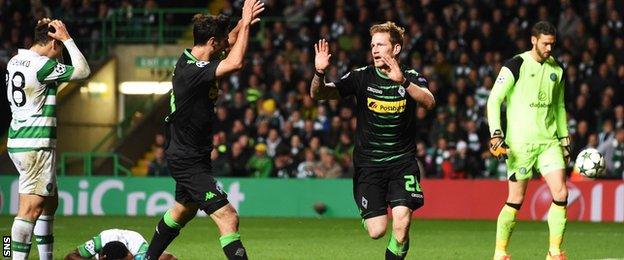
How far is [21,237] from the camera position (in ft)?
35.4

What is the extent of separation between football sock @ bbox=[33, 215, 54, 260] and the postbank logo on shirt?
3104 mm

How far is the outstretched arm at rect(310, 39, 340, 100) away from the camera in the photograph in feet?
34.1

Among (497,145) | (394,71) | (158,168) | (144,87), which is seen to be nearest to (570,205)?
(158,168)

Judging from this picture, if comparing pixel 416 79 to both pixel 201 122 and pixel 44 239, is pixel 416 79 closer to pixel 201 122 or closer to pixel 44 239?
pixel 201 122

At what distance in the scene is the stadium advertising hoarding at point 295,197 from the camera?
70.7ft

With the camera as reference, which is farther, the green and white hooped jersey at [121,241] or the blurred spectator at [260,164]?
the blurred spectator at [260,164]

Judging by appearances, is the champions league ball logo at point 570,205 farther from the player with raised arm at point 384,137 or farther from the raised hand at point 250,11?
the raised hand at point 250,11

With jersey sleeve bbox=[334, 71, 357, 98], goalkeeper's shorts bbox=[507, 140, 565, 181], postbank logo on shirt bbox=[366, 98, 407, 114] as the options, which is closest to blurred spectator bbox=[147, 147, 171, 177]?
goalkeeper's shorts bbox=[507, 140, 565, 181]

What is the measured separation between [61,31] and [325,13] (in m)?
17.6

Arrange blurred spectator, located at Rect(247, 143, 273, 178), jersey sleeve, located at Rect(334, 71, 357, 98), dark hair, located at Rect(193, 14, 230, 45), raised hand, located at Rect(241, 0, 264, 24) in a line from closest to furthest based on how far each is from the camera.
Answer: raised hand, located at Rect(241, 0, 264, 24) → dark hair, located at Rect(193, 14, 230, 45) → jersey sleeve, located at Rect(334, 71, 357, 98) → blurred spectator, located at Rect(247, 143, 273, 178)

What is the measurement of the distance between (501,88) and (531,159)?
28.9 inches

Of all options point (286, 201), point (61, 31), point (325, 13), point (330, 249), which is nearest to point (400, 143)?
point (61, 31)

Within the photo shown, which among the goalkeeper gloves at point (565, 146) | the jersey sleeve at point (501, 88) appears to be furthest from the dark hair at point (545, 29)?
the goalkeeper gloves at point (565, 146)

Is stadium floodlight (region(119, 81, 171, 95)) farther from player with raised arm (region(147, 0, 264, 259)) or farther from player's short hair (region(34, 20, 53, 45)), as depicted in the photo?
player with raised arm (region(147, 0, 264, 259))
